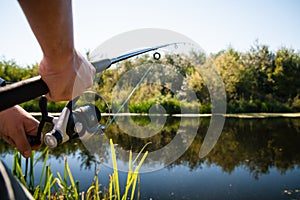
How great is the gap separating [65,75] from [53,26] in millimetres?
103

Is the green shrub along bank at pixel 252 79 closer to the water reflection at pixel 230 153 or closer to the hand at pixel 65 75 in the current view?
the water reflection at pixel 230 153

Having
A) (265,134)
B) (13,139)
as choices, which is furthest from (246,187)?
(265,134)

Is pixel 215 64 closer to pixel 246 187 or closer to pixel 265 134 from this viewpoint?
pixel 265 134

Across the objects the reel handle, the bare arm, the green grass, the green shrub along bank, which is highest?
the bare arm

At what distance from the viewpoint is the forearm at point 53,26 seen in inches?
20.3

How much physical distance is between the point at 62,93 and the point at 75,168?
15.4 feet

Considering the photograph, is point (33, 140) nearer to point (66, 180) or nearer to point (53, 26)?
point (53, 26)

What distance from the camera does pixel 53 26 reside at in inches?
21.2

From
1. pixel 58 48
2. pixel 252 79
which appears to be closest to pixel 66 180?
pixel 58 48

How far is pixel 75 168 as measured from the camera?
5102 mm

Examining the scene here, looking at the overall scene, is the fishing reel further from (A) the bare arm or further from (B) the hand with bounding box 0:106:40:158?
(A) the bare arm

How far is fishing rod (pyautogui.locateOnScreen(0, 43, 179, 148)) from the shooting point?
2.11ft

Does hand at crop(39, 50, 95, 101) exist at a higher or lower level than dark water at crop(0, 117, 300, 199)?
higher

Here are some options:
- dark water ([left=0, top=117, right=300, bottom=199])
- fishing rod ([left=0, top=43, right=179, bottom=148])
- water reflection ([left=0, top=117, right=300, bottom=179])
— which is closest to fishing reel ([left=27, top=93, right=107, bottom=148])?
fishing rod ([left=0, top=43, right=179, bottom=148])
